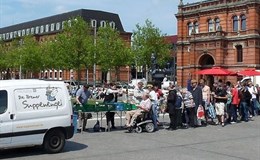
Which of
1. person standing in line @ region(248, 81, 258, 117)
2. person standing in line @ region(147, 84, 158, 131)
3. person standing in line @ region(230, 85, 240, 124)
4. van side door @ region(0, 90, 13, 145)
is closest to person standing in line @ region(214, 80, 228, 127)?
person standing in line @ region(230, 85, 240, 124)

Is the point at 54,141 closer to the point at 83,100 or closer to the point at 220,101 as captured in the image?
the point at 83,100

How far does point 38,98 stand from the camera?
10.8m

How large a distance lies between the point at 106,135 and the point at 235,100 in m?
6.98

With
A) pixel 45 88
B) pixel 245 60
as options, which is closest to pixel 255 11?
pixel 245 60

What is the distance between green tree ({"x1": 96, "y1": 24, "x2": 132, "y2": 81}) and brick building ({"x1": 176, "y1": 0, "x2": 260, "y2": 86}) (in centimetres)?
931

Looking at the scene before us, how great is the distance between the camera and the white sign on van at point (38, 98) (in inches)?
415

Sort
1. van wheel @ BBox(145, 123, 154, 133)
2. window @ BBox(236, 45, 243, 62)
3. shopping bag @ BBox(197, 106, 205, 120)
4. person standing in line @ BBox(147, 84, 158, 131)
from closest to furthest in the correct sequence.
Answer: van wheel @ BBox(145, 123, 154, 133) → person standing in line @ BBox(147, 84, 158, 131) → shopping bag @ BBox(197, 106, 205, 120) → window @ BBox(236, 45, 243, 62)

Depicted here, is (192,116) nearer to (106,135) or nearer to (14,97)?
(106,135)

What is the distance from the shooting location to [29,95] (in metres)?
10.7

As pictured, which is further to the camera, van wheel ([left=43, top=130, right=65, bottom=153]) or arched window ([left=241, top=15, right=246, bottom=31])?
arched window ([left=241, top=15, right=246, bottom=31])

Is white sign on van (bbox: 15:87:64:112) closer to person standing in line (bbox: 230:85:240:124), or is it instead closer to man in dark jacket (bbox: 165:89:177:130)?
man in dark jacket (bbox: 165:89:177:130)

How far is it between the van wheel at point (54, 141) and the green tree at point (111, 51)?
1603 inches

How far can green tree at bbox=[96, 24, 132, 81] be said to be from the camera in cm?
5398

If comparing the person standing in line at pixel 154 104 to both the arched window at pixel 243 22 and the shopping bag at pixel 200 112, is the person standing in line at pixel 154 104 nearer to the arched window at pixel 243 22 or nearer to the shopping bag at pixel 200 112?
the shopping bag at pixel 200 112
